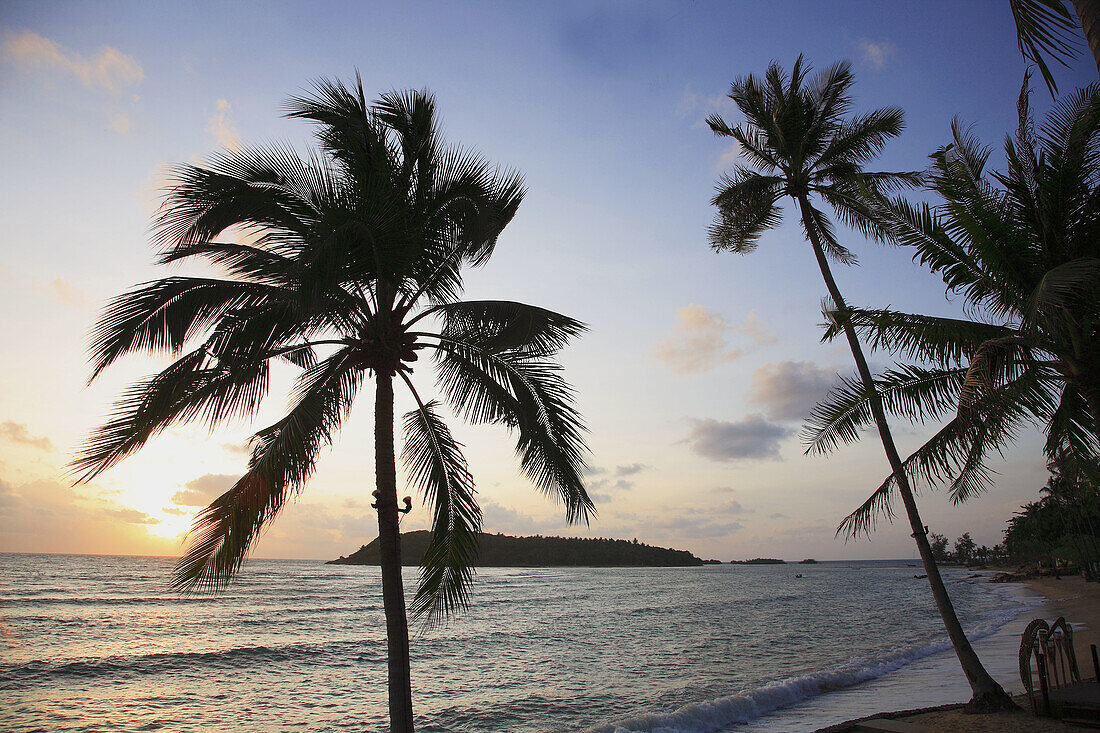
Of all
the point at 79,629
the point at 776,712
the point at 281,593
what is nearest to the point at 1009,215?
the point at 776,712

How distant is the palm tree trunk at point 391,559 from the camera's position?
6.17 m

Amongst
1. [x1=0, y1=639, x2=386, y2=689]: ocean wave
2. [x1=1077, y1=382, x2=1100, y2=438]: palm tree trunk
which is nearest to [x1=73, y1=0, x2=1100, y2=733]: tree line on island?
[x1=1077, y1=382, x2=1100, y2=438]: palm tree trunk

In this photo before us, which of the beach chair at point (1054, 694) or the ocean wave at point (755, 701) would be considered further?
the ocean wave at point (755, 701)

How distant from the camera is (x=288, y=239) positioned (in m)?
6.82

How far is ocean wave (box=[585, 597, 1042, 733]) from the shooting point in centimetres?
1308

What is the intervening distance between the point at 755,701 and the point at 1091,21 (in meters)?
15.5

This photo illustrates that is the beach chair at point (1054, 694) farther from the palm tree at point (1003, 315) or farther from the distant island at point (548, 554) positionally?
the distant island at point (548, 554)

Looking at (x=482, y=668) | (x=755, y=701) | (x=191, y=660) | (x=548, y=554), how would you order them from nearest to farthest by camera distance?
(x=755, y=701)
(x=482, y=668)
(x=191, y=660)
(x=548, y=554)

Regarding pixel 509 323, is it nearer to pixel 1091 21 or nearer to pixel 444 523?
pixel 444 523

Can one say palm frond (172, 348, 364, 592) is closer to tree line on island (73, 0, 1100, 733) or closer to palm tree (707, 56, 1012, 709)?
tree line on island (73, 0, 1100, 733)

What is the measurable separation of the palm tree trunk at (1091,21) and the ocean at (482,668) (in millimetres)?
9707

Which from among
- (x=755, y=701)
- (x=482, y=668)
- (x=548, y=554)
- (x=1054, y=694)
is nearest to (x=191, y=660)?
(x=482, y=668)

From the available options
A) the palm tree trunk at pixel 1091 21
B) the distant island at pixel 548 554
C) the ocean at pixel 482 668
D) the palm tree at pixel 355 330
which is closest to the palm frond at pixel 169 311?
the palm tree at pixel 355 330

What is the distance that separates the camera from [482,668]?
21.4 m
